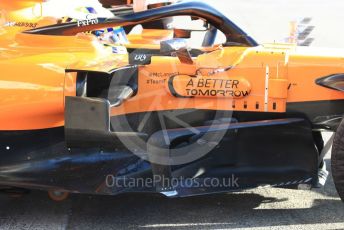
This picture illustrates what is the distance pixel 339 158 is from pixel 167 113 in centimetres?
121

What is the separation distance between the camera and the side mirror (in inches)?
137

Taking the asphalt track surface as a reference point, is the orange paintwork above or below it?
above

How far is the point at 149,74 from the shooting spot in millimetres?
3562

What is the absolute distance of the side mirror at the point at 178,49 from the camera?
11.4 ft

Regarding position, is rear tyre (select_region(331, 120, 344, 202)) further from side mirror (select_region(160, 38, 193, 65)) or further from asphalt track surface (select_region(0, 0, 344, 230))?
side mirror (select_region(160, 38, 193, 65))

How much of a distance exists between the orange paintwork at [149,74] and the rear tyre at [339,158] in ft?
0.91

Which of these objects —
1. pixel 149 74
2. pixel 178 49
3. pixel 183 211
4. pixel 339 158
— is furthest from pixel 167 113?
pixel 339 158

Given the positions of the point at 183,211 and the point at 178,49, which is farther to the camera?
the point at 183,211

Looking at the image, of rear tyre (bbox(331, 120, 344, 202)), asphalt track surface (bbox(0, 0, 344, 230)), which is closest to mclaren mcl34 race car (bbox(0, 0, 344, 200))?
rear tyre (bbox(331, 120, 344, 202))

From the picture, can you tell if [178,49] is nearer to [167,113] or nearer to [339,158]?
[167,113]

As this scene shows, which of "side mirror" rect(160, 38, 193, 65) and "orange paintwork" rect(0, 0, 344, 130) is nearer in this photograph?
"orange paintwork" rect(0, 0, 344, 130)

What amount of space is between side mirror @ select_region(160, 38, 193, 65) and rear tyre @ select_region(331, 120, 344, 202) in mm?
1116

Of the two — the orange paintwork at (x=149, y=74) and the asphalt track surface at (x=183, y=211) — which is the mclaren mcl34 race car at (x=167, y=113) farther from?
the asphalt track surface at (x=183, y=211)

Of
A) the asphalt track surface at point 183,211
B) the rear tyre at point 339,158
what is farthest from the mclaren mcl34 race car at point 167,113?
the asphalt track surface at point 183,211
